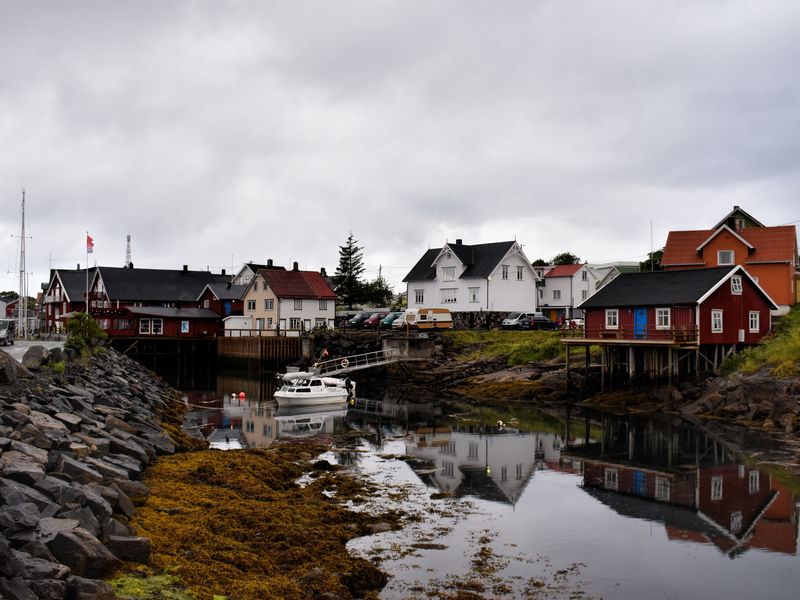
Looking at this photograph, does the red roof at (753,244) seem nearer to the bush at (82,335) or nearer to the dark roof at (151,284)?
the bush at (82,335)

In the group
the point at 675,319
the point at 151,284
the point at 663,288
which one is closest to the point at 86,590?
the point at 675,319

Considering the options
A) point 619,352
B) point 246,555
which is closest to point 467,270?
point 619,352

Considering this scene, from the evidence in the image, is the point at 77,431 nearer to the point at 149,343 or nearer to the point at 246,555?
the point at 246,555

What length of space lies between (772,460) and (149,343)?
7572 cm

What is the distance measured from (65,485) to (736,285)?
43770 millimetres

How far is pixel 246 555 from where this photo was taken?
51.6 feet

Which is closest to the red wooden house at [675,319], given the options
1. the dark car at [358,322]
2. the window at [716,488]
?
the window at [716,488]

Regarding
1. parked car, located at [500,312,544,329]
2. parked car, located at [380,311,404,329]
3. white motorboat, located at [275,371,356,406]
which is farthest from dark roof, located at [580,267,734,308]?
parked car, located at [380,311,404,329]

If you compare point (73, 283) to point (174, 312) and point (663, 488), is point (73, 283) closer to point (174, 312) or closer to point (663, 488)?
point (174, 312)

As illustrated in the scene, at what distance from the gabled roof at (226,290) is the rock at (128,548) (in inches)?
3316

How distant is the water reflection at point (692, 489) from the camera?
68.7 feet

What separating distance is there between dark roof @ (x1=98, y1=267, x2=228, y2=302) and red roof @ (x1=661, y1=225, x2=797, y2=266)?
64.8m

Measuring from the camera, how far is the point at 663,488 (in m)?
26.5

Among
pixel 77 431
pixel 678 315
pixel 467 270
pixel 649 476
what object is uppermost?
pixel 467 270
